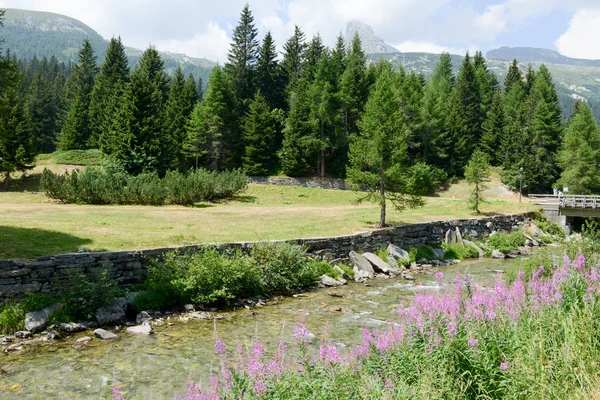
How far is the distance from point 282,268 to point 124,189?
17.6m

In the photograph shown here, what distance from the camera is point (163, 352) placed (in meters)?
10.6

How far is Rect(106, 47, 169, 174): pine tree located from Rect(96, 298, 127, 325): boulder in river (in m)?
29.6

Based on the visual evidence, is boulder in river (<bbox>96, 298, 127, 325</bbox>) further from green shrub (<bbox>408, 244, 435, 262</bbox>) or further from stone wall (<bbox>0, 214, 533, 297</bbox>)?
green shrub (<bbox>408, 244, 435, 262</bbox>)

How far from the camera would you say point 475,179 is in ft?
112

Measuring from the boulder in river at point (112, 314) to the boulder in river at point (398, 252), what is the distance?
1388cm

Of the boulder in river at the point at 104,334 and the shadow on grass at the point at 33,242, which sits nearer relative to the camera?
the boulder in river at the point at 104,334

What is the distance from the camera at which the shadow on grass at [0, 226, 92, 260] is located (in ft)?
43.5

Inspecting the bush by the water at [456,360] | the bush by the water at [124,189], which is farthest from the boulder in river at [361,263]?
the bush by the water at [124,189]

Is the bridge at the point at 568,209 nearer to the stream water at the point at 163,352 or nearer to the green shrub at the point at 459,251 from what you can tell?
the green shrub at the point at 459,251

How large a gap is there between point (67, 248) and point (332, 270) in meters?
10.4

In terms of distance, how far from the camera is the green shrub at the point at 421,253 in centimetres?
2343

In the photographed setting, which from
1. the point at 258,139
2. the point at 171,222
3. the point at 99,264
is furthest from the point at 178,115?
the point at 99,264

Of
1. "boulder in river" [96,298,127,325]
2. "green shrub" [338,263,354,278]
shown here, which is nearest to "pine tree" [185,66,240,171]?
"green shrub" [338,263,354,278]

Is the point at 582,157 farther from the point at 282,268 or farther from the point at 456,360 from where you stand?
the point at 456,360
